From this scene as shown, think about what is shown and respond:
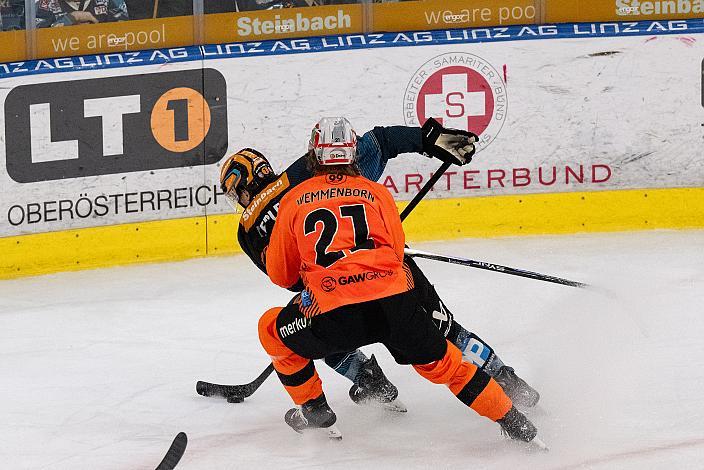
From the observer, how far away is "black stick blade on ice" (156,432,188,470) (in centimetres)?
336

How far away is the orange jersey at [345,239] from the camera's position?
320 cm

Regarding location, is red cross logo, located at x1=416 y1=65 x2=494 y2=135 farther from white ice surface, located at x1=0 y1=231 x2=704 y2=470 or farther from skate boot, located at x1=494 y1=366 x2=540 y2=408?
skate boot, located at x1=494 y1=366 x2=540 y2=408

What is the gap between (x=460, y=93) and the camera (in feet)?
20.7

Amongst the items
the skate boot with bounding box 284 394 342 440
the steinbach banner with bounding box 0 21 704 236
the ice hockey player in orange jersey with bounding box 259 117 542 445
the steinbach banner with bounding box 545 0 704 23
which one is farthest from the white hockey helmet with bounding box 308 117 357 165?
the steinbach banner with bounding box 545 0 704 23

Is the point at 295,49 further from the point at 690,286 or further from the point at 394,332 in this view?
the point at 394,332

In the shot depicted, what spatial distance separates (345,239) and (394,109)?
318 centimetres

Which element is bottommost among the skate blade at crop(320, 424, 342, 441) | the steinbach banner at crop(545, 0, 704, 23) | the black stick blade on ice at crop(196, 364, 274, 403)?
the skate blade at crop(320, 424, 342, 441)

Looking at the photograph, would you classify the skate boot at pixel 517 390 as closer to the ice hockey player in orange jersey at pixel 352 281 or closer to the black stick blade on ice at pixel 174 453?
the ice hockey player in orange jersey at pixel 352 281

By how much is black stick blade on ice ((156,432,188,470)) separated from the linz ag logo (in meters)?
2.93

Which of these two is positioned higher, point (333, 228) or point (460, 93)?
point (460, 93)

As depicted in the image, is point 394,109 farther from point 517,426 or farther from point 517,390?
point 517,426

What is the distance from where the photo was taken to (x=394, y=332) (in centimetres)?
323

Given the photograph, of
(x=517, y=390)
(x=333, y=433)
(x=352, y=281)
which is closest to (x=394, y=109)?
(x=517, y=390)

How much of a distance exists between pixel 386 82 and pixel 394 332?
3.25 metres
